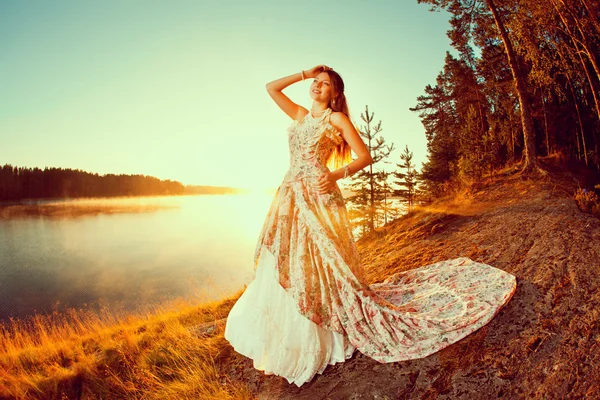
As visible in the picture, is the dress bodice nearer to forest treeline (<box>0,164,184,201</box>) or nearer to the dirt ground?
the dirt ground

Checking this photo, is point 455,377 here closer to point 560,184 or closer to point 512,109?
point 560,184

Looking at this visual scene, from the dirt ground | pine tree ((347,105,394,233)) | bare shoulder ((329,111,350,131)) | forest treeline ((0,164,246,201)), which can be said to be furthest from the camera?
forest treeline ((0,164,246,201))

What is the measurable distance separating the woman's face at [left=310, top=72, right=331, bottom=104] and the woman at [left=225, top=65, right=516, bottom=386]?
11mm

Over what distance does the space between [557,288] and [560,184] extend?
7.75m

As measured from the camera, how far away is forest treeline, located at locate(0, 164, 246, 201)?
116125 mm

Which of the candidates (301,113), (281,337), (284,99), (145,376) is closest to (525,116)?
(301,113)

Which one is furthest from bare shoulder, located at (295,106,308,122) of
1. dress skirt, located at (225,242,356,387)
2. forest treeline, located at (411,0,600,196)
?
forest treeline, located at (411,0,600,196)

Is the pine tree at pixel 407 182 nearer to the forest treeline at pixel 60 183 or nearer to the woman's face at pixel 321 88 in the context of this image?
the woman's face at pixel 321 88

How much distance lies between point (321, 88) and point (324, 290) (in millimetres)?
2057

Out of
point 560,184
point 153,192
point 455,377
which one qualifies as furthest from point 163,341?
point 153,192

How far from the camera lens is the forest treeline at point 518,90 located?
10742 mm

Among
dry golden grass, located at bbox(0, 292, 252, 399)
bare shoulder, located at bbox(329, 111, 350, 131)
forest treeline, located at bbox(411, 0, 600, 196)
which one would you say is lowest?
dry golden grass, located at bbox(0, 292, 252, 399)

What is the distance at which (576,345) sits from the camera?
2.43 m

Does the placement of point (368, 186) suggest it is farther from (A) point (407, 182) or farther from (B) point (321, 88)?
(B) point (321, 88)
